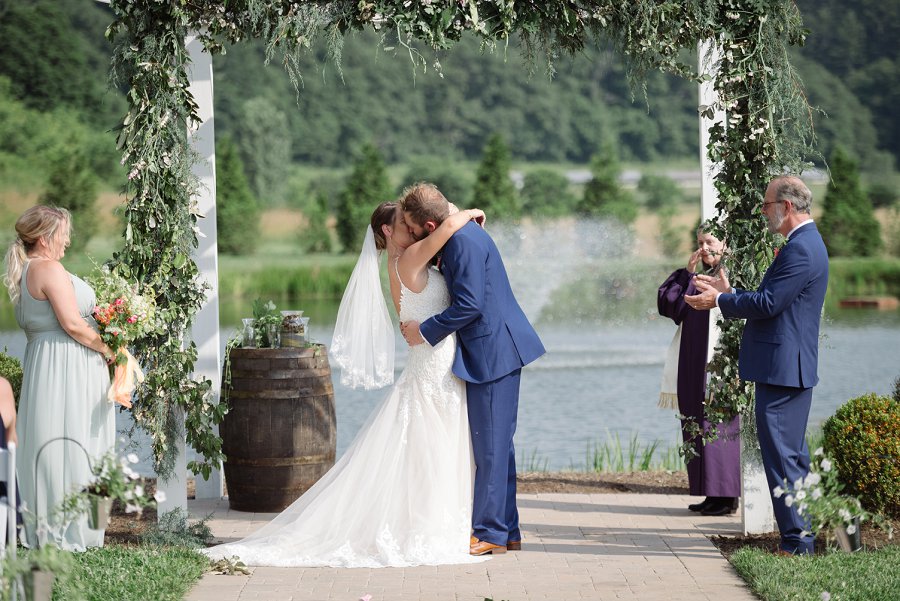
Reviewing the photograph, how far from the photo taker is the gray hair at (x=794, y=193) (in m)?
5.25

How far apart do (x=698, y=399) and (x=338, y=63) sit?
2.88 meters

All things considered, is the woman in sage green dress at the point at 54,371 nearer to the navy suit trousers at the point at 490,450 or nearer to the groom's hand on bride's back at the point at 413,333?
the groom's hand on bride's back at the point at 413,333

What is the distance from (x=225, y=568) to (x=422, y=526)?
3.11 ft

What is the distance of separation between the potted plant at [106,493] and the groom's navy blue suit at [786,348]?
2.84 meters

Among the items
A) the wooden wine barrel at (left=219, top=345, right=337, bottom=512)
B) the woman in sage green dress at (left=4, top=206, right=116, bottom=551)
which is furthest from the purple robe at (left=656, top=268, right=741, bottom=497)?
the woman in sage green dress at (left=4, top=206, right=116, bottom=551)

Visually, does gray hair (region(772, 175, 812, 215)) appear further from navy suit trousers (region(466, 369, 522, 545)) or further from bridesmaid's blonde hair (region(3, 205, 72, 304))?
bridesmaid's blonde hair (region(3, 205, 72, 304))

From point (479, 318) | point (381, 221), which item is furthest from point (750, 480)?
point (381, 221)

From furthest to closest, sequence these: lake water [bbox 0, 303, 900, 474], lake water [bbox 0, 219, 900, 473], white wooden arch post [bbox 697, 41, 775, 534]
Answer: lake water [bbox 0, 219, 900, 473] → lake water [bbox 0, 303, 900, 474] → white wooden arch post [bbox 697, 41, 775, 534]

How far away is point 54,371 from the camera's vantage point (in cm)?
543

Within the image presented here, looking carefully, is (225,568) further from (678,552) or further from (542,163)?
(542,163)

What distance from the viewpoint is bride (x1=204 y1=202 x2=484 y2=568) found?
17.9ft

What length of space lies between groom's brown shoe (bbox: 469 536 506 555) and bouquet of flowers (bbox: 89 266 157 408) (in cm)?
182

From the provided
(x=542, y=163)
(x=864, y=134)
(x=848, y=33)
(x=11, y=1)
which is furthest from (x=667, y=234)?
(x=11, y=1)

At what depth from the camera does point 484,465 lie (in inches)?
221
